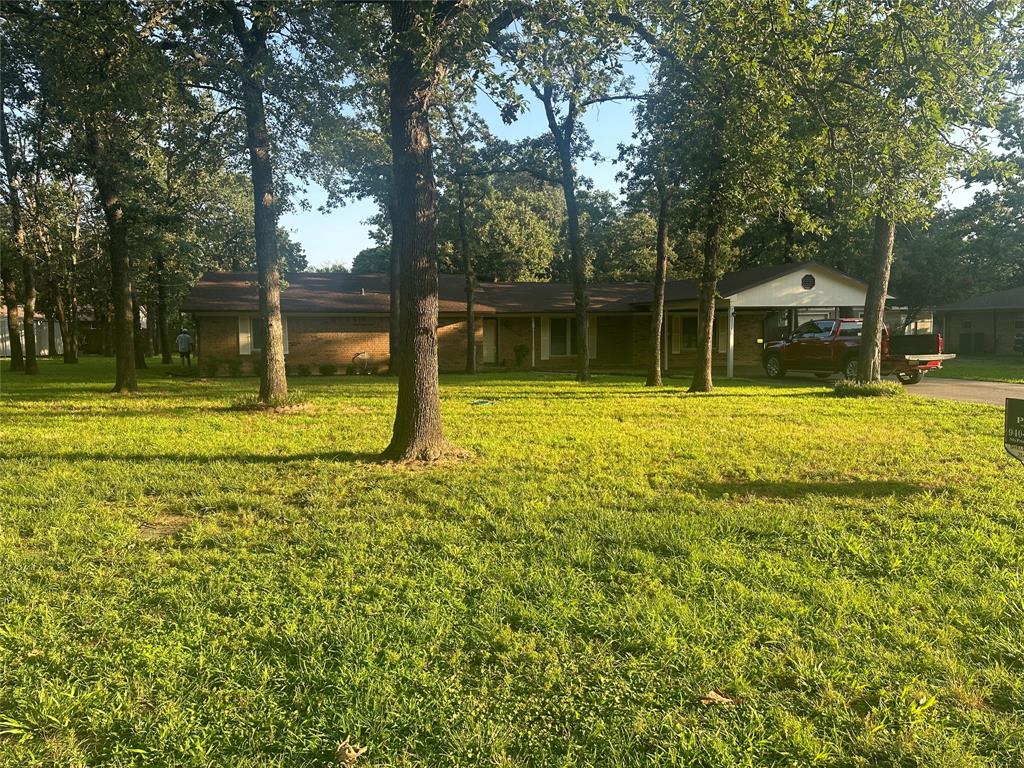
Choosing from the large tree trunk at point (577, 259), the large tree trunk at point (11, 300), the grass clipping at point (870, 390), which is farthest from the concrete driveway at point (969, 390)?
the large tree trunk at point (11, 300)

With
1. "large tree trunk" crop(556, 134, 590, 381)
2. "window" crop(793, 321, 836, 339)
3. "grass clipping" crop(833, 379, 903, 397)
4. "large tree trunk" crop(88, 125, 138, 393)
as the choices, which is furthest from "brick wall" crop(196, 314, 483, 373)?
"grass clipping" crop(833, 379, 903, 397)

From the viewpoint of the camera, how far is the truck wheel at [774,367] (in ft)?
65.8

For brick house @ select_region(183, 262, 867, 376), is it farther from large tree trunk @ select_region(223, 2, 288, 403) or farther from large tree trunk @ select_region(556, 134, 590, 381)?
large tree trunk @ select_region(223, 2, 288, 403)

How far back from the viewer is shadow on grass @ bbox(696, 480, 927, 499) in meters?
5.77

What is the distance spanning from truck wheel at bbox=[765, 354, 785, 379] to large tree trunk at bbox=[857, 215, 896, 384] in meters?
5.70

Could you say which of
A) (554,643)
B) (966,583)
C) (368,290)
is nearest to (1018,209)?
(368,290)

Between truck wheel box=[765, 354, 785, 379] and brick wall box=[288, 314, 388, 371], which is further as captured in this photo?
brick wall box=[288, 314, 388, 371]

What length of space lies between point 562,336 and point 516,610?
23.3 meters

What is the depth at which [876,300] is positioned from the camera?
14.0 meters

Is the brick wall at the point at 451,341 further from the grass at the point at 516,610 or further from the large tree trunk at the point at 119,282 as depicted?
the grass at the point at 516,610

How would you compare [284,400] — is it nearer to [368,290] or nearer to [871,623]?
[871,623]

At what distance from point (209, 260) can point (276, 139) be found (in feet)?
77.6

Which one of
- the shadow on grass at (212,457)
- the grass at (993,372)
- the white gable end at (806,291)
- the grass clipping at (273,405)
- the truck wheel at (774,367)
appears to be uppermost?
the white gable end at (806,291)

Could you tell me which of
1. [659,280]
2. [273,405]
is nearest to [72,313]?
[273,405]
